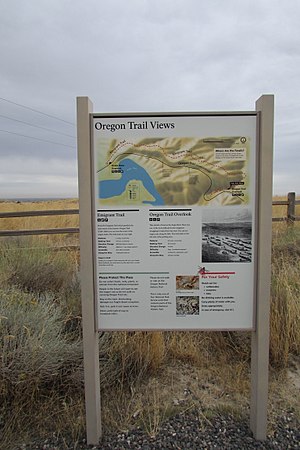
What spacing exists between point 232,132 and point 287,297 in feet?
6.85

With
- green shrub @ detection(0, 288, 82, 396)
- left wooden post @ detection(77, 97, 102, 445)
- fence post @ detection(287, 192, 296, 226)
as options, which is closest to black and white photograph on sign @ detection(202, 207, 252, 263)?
left wooden post @ detection(77, 97, 102, 445)

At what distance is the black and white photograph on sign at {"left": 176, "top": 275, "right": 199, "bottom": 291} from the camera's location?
2.34m

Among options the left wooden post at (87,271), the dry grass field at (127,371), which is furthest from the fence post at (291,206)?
the left wooden post at (87,271)

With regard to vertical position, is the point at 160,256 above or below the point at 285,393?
above

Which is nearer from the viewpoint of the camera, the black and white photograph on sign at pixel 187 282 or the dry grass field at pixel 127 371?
the black and white photograph on sign at pixel 187 282

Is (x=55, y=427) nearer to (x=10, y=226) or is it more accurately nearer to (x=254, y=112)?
(x=254, y=112)

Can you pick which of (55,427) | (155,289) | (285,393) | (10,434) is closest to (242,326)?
(155,289)

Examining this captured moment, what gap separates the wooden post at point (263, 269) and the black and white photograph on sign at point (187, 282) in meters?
0.44

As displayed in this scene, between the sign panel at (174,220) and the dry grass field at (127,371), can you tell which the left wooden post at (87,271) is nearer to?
the sign panel at (174,220)

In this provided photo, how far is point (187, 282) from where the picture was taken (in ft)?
7.70

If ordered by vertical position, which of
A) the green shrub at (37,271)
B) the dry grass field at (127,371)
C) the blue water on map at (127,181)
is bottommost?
the dry grass field at (127,371)

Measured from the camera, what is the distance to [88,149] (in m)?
2.20

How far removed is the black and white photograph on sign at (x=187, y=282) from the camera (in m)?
2.34

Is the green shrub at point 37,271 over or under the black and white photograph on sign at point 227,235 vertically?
under
